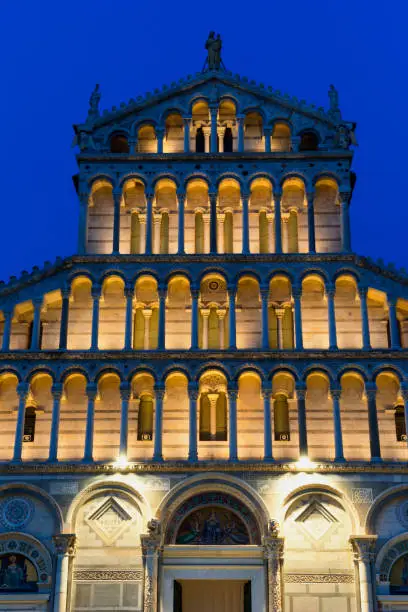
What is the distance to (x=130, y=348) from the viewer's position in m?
26.7

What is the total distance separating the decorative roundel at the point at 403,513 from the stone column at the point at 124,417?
7130mm

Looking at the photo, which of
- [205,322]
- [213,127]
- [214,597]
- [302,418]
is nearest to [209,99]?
[213,127]

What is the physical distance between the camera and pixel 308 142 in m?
30.5

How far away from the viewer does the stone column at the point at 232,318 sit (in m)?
26.8

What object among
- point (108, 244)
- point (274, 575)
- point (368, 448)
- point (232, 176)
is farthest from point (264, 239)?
point (274, 575)

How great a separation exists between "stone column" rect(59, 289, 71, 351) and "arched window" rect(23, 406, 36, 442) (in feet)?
6.25

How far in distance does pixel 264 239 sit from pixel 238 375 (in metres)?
4.67

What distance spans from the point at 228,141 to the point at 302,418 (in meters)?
9.46

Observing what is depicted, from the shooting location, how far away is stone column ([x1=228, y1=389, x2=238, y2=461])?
25.5 m

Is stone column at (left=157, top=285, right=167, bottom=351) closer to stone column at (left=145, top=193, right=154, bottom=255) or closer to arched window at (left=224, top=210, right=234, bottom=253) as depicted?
stone column at (left=145, top=193, right=154, bottom=255)

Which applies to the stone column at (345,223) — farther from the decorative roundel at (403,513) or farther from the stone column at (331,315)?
the decorative roundel at (403,513)

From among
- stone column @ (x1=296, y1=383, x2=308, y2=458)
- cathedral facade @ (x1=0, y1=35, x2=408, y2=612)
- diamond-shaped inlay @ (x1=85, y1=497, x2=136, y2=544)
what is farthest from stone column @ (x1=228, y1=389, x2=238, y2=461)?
diamond-shaped inlay @ (x1=85, y1=497, x2=136, y2=544)

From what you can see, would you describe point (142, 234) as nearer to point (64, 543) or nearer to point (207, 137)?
point (207, 137)

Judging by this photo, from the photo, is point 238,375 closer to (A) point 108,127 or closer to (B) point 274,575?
(B) point 274,575
